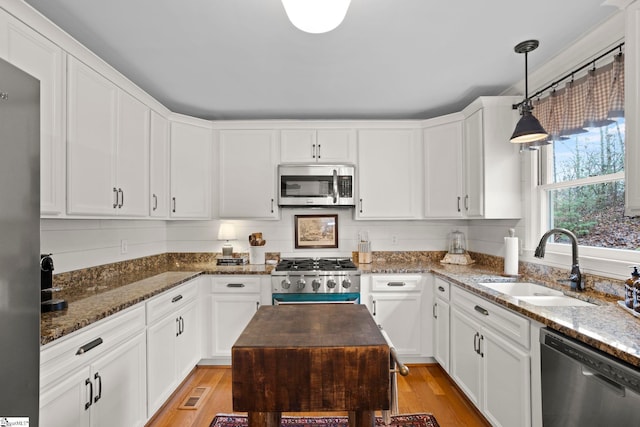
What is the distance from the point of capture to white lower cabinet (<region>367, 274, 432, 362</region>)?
3213 mm

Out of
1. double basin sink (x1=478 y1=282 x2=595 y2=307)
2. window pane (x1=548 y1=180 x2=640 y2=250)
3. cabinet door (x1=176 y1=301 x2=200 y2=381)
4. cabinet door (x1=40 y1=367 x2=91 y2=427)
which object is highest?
window pane (x1=548 y1=180 x2=640 y2=250)

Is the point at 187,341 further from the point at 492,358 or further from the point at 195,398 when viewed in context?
the point at 492,358

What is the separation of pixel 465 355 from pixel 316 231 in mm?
1943

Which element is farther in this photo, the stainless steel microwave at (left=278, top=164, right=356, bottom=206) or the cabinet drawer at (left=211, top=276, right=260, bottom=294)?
the stainless steel microwave at (left=278, top=164, right=356, bottom=206)

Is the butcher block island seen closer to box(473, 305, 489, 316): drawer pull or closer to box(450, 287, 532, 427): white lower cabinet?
box(450, 287, 532, 427): white lower cabinet

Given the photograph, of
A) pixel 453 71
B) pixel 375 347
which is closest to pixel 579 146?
pixel 453 71

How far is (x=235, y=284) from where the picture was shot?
3.21 metres

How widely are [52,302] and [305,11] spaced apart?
1.88 m

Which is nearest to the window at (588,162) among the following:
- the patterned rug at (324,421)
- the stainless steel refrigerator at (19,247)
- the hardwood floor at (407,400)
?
the hardwood floor at (407,400)

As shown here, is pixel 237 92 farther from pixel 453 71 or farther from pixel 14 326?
pixel 14 326

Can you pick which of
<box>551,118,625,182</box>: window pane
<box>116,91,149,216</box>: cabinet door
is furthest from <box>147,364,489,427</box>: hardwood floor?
<box>551,118,625,182</box>: window pane

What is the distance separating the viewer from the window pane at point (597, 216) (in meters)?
1.97

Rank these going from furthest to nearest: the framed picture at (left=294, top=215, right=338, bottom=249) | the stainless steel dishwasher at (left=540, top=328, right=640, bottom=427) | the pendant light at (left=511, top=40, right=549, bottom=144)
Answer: the framed picture at (left=294, top=215, right=338, bottom=249)
the pendant light at (left=511, top=40, right=549, bottom=144)
the stainless steel dishwasher at (left=540, top=328, right=640, bottom=427)

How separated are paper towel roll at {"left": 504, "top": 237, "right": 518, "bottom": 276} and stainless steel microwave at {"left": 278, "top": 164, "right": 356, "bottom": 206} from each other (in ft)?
4.87
